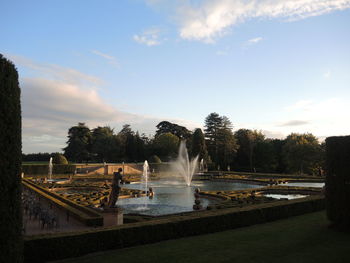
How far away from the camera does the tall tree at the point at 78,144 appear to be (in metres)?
66.2

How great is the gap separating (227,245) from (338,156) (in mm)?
4638

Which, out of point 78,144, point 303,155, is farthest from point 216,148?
point 78,144

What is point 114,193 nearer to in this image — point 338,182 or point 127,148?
point 338,182

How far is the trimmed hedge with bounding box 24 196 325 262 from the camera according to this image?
721 centimetres

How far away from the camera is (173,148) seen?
220 ft

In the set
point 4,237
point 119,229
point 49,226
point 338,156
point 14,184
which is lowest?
point 49,226

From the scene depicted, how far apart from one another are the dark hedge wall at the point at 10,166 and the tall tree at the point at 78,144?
64070mm

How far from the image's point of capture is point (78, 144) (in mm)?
66312

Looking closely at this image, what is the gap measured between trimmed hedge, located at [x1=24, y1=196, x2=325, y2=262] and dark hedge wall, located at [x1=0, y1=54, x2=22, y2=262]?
2303 mm

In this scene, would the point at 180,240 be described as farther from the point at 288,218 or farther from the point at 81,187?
the point at 81,187

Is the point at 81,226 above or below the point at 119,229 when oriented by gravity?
below

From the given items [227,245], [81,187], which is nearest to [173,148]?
[81,187]

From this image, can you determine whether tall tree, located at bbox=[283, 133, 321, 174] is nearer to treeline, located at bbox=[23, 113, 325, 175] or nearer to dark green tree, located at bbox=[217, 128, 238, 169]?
treeline, located at bbox=[23, 113, 325, 175]

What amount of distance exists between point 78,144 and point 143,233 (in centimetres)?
6157
